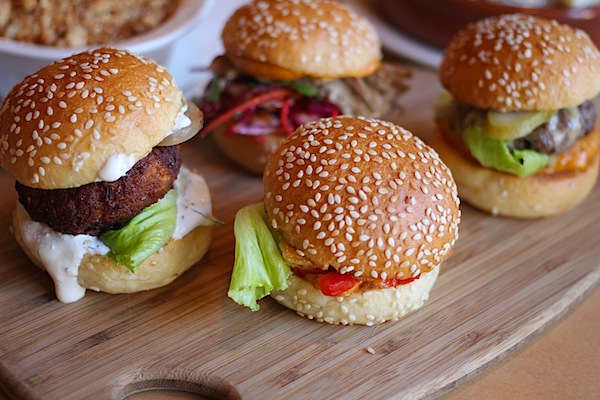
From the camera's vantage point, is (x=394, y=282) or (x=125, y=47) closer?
(x=394, y=282)

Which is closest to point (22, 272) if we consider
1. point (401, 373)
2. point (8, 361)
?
point (8, 361)

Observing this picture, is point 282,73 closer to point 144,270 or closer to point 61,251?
point 144,270

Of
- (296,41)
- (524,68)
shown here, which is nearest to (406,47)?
(296,41)

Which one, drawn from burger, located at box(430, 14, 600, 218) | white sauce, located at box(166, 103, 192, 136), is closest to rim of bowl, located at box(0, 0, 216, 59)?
white sauce, located at box(166, 103, 192, 136)

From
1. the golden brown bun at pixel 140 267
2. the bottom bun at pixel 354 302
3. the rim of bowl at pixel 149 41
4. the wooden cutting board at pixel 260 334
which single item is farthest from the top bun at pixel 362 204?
the rim of bowl at pixel 149 41

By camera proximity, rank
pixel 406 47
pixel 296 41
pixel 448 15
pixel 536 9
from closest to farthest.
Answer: pixel 296 41 → pixel 536 9 → pixel 448 15 → pixel 406 47

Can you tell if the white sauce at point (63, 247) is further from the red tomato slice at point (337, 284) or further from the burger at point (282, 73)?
the burger at point (282, 73)

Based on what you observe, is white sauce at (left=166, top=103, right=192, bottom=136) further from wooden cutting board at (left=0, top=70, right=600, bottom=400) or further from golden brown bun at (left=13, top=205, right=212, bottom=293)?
wooden cutting board at (left=0, top=70, right=600, bottom=400)
